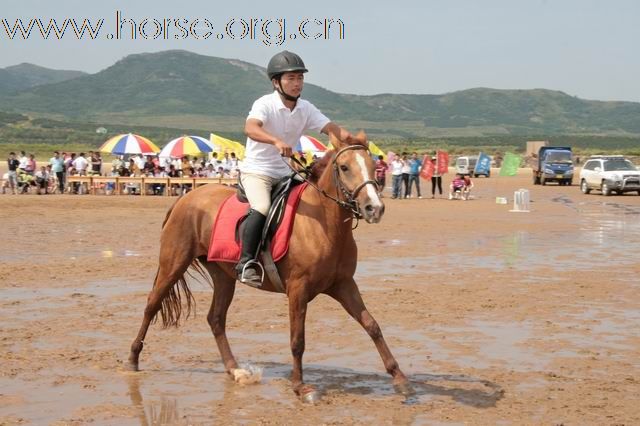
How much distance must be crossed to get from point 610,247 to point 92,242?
10826 millimetres

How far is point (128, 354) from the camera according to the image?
30.2 feet

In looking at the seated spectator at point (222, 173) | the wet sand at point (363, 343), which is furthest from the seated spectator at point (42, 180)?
the wet sand at point (363, 343)

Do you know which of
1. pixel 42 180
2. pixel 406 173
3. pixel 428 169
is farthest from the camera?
pixel 428 169

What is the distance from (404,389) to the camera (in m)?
7.64

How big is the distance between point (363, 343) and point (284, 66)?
3290 millimetres

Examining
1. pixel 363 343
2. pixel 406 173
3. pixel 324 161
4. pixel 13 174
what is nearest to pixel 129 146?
pixel 13 174

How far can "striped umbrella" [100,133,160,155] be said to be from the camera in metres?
38.7

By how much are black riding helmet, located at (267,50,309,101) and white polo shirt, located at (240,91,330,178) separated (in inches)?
4.1

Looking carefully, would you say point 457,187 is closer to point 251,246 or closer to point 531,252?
point 531,252

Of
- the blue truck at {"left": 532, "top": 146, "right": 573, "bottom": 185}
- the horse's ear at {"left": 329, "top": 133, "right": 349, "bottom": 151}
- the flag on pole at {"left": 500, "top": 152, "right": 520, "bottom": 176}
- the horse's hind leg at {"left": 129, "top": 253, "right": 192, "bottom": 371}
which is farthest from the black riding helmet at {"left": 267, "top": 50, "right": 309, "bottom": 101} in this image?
the flag on pole at {"left": 500, "top": 152, "right": 520, "bottom": 176}

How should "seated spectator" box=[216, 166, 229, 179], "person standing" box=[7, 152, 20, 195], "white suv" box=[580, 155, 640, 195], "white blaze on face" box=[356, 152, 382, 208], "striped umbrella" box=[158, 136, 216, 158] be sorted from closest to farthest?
1. "white blaze on face" box=[356, 152, 382, 208]
2. "seated spectator" box=[216, 166, 229, 179]
3. "striped umbrella" box=[158, 136, 216, 158]
4. "person standing" box=[7, 152, 20, 195]
5. "white suv" box=[580, 155, 640, 195]

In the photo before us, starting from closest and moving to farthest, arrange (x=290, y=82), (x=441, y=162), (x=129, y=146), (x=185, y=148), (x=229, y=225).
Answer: (x=290, y=82) → (x=229, y=225) → (x=185, y=148) → (x=129, y=146) → (x=441, y=162)

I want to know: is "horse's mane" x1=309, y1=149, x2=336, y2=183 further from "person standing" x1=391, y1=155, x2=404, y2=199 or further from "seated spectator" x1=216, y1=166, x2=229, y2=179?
"seated spectator" x1=216, y1=166, x2=229, y2=179

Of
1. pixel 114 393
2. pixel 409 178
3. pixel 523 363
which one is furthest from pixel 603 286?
pixel 409 178
